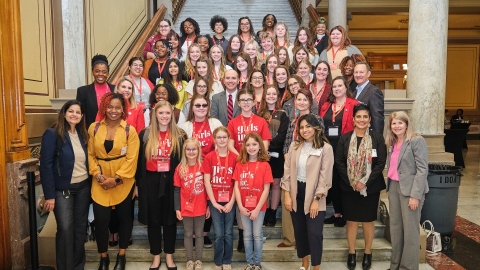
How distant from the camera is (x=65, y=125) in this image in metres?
3.71

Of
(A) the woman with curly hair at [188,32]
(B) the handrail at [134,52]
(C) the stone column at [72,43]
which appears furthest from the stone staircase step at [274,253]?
(A) the woman with curly hair at [188,32]

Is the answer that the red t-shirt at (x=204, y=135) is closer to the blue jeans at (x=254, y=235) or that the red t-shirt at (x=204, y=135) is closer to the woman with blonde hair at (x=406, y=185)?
the blue jeans at (x=254, y=235)

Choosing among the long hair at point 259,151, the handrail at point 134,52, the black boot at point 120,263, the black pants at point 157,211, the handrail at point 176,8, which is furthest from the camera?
the handrail at point 176,8

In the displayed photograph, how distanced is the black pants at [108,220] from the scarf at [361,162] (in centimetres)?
218

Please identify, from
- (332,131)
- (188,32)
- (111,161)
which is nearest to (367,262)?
(332,131)

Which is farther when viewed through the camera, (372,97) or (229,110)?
(229,110)

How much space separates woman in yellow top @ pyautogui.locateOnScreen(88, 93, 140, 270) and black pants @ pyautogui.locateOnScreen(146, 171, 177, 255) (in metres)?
0.20

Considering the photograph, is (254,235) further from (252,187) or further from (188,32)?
(188,32)

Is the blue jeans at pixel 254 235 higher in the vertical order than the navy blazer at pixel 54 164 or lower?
lower

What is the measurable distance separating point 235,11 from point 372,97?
7620 millimetres

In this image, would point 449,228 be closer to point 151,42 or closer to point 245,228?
point 245,228

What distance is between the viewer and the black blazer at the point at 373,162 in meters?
3.87

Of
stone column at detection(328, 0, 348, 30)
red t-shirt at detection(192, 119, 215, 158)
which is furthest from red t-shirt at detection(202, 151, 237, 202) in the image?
stone column at detection(328, 0, 348, 30)

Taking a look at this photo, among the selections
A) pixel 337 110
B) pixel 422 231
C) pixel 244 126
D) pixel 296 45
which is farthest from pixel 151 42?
pixel 422 231
